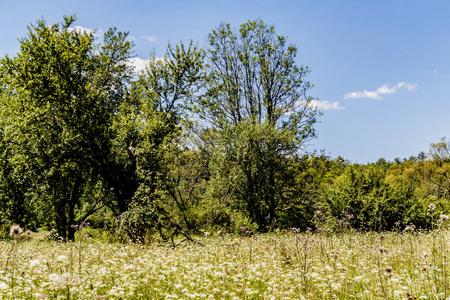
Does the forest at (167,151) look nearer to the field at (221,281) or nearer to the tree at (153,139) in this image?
the tree at (153,139)

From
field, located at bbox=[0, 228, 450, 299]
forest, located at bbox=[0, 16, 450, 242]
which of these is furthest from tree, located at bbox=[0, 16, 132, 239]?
field, located at bbox=[0, 228, 450, 299]

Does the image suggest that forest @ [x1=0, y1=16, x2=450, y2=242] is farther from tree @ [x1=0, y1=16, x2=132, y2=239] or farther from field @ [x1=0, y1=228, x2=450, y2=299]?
field @ [x1=0, y1=228, x2=450, y2=299]

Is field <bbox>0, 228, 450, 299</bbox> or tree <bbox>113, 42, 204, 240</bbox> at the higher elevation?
tree <bbox>113, 42, 204, 240</bbox>

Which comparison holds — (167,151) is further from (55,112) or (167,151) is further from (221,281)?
(221,281)

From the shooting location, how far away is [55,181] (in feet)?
49.4

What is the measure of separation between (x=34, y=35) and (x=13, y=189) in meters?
10.1

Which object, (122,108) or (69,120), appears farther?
(122,108)

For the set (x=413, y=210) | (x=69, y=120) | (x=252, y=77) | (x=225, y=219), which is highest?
(x=252, y=77)

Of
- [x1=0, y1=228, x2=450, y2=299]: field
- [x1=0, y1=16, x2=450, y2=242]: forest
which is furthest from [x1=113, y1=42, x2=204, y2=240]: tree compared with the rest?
[x1=0, y1=228, x2=450, y2=299]: field

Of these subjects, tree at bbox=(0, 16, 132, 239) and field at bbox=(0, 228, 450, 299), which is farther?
tree at bbox=(0, 16, 132, 239)

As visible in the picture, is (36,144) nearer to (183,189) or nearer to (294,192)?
(183,189)

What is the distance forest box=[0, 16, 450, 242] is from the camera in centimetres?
1455

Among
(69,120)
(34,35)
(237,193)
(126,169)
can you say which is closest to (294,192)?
(237,193)

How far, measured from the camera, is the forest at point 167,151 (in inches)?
573
